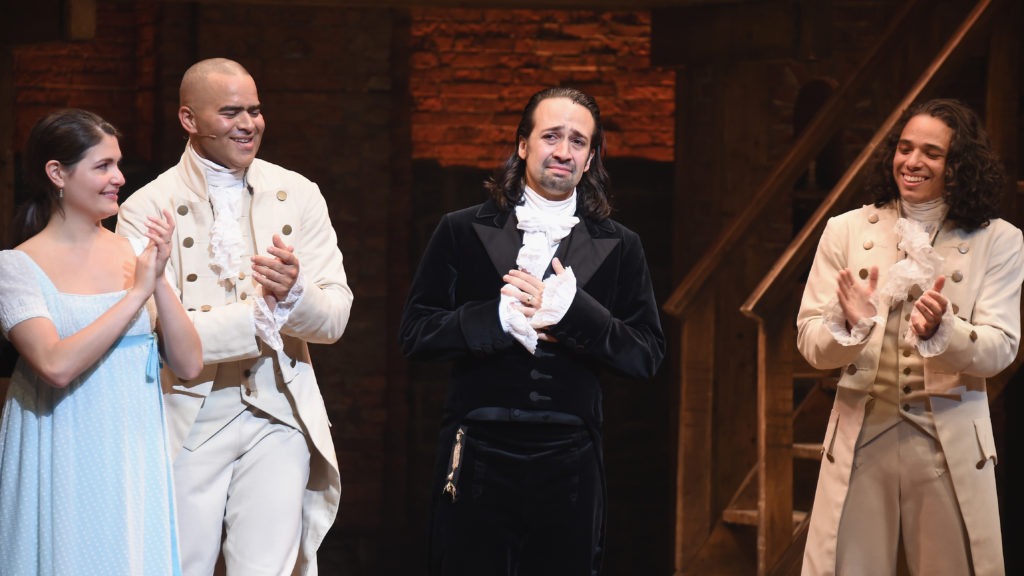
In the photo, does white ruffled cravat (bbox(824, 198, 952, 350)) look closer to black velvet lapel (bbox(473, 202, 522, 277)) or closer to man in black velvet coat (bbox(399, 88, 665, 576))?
man in black velvet coat (bbox(399, 88, 665, 576))

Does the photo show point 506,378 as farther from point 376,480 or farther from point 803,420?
point 376,480

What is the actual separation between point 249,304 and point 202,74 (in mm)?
621

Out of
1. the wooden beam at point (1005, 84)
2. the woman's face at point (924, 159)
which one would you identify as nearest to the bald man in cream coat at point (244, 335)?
the woman's face at point (924, 159)

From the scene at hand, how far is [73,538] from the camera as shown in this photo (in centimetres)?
324

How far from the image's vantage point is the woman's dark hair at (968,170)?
4.09m

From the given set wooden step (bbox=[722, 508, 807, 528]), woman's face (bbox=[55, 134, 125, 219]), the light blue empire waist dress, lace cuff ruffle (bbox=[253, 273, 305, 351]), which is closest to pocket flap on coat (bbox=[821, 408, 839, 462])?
wooden step (bbox=[722, 508, 807, 528])

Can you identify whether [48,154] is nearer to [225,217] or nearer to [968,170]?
[225,217]

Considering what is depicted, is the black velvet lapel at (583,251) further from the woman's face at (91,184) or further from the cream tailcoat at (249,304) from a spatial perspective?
the woman's face at (91,184)

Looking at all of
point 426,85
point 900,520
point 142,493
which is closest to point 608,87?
point 426,85

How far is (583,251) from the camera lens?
3660 mm

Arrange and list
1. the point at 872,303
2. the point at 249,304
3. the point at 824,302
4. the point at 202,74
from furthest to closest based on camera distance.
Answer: the point at 824,302
the point at 872,303
the point at 202,74
the point at 249,304

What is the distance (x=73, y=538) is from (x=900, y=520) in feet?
7.41

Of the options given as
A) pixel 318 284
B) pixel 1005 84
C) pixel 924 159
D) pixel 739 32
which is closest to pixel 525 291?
pixel 318 284

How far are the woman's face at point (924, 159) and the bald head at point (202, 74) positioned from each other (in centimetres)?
188
